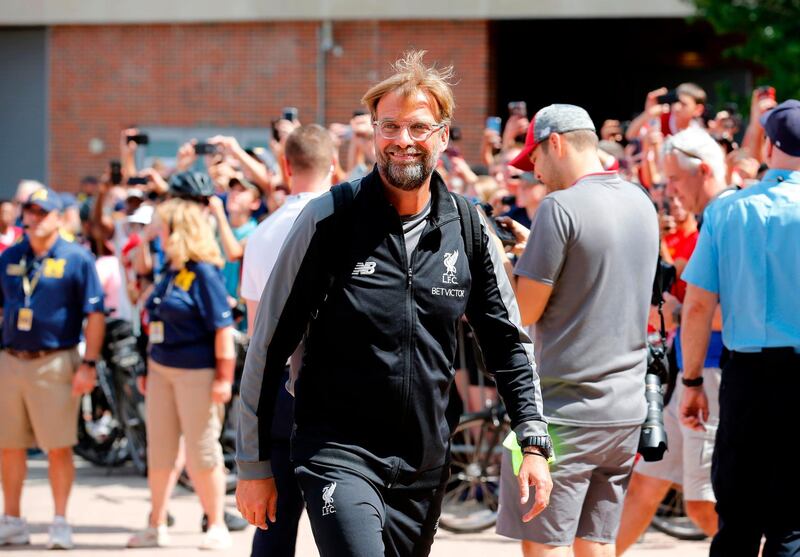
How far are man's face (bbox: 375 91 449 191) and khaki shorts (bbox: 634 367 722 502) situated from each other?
255 cm

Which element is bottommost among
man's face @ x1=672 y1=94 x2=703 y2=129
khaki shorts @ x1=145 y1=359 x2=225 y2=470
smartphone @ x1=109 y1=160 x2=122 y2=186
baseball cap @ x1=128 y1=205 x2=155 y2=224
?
khaki shorts @ x1=145 y1=359 x2=225 y2=470

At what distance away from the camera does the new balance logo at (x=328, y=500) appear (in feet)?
12.5

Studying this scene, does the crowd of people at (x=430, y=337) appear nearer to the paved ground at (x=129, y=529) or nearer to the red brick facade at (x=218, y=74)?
the paved ground at (x=129, y=529)

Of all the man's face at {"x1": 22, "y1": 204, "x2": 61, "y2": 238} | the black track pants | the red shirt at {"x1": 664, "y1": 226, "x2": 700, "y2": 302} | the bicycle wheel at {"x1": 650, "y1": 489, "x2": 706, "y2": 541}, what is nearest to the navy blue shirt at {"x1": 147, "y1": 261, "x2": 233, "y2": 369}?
the man's face at {"x1": 22, "y1": 204, "x2": 61, "y2": 238}

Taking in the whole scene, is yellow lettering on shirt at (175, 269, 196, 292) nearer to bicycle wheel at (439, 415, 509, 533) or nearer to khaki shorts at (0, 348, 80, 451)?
khaki shorts at (0, 348, 80, 451)

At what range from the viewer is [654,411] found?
5.05m

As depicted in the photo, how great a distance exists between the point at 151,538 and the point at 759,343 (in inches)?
173

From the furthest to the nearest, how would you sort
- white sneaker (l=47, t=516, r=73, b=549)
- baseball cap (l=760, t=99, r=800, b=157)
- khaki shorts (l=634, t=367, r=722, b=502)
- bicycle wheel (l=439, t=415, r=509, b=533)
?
bicycle wheel (l=439, t=415, r=509, b=533), white sneaker (l=47, t=516, r=73, b=549), khaki shorts (l=634, t=367, r=722, b=502), baseball cap (l=760, t=99, r=800, b=157)

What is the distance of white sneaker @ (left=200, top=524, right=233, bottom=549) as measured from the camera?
775 cm

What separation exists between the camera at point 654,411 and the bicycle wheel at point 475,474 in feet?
9.56

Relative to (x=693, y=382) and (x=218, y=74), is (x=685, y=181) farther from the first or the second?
(x=218, y=74)

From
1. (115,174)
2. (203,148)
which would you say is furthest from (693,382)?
(115,174)

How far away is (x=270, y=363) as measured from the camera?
3.92 m

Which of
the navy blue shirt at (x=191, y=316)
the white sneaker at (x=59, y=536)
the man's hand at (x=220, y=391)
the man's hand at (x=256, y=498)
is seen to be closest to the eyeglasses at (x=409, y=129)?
the man's hand at (x=256, y=498)
